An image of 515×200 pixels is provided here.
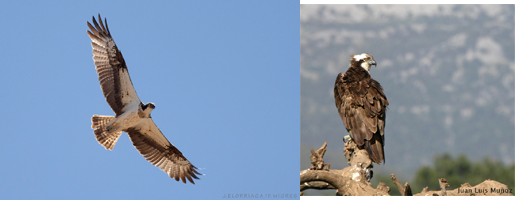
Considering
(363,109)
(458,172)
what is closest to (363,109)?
(363,109)

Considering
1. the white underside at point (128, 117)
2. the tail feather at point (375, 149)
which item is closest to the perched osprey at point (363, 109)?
the tail feather at point (375, 149)

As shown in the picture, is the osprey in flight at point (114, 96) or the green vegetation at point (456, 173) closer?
the osprey in flight at point (114, 96)

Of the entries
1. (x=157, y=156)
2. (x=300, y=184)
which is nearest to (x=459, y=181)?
(x=157, y=156)

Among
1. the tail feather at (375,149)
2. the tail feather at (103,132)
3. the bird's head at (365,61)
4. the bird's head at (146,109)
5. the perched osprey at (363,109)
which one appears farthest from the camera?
the tail feather at (103,132)

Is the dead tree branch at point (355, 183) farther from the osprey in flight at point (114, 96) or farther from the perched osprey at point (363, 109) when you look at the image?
the osprey in flight at point (114, 96)

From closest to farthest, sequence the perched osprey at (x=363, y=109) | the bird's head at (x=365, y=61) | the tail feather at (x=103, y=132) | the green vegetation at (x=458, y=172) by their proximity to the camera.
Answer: the perched osprey at (x=363, y=109) → the bird's head at (x=365, y=61) → the tail feather at (x=103, y=132) → the green vegetation at (x=458, y=172)

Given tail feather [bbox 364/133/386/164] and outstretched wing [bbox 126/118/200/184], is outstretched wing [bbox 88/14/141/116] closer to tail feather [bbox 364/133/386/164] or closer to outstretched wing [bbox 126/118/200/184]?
outstretched wing [bbox 126/118/200/184]
